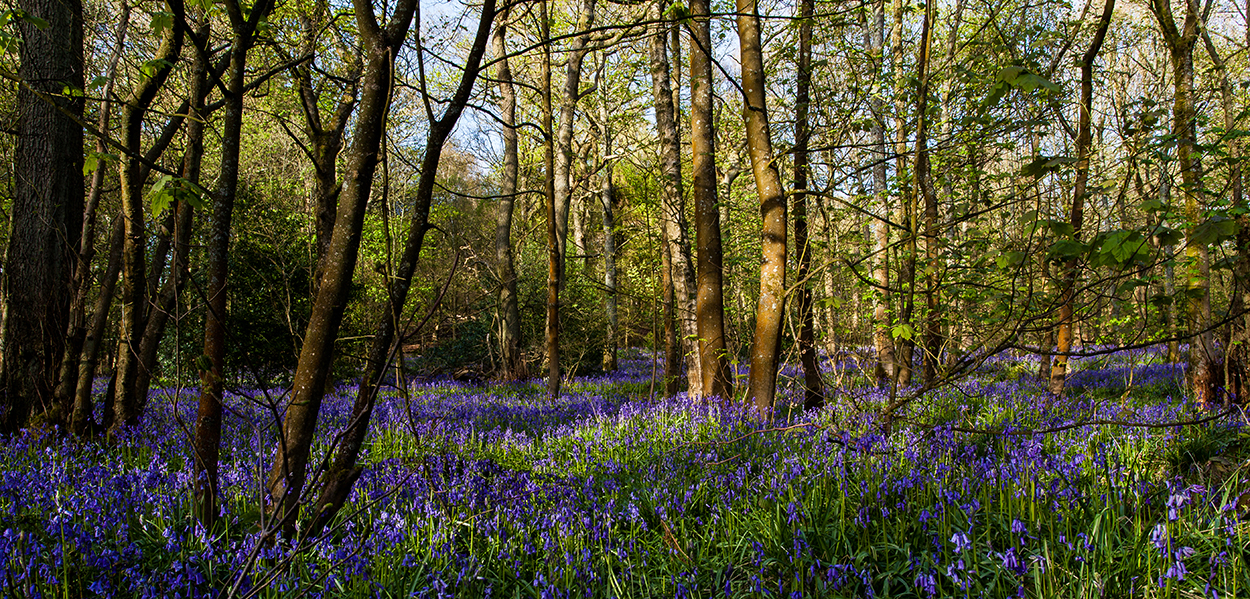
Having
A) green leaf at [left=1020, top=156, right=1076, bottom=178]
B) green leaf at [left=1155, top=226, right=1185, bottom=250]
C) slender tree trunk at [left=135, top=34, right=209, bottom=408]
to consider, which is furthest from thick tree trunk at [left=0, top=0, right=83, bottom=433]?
green leaf at [left=1155, top=226, right=1185, bottom=250]

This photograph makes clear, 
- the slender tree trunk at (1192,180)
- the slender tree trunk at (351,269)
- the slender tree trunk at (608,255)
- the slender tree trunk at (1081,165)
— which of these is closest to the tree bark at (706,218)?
the slender tree trunk at (1081,165)

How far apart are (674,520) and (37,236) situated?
5753mm

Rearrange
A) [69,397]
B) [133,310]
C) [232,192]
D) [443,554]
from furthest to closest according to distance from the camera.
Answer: [69,397], [133,310], [232,192], [443,554]

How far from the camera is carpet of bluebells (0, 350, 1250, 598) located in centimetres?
257

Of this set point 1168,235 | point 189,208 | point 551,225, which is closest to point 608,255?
point 551,225

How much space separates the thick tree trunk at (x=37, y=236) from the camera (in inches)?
198

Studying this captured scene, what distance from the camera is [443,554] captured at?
9.37 feet

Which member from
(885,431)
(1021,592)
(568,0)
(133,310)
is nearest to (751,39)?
(885,431)

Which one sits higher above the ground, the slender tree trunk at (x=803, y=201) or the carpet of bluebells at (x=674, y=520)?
the slender tree trunk at (x=803, y=201)

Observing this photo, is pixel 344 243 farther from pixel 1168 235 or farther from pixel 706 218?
pixel 706 218

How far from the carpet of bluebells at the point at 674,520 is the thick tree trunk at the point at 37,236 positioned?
27.8 inches

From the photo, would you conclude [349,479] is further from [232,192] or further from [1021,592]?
[1021,592]

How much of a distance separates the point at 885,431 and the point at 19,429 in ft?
23.1

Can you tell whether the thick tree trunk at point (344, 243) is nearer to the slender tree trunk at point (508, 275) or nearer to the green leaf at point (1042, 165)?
the green leaf at point (1042, 165)
